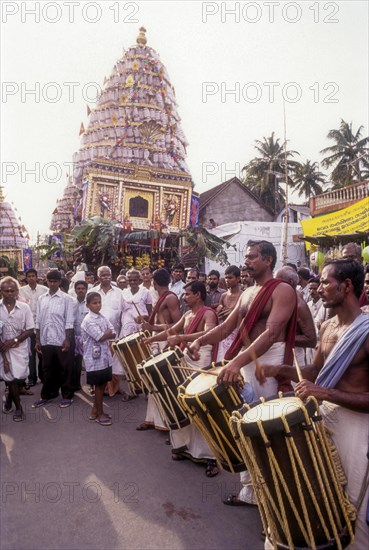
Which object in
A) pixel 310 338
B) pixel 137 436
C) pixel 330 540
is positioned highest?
pixel 310 338

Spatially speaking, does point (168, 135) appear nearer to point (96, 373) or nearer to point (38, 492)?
point (96, 373)

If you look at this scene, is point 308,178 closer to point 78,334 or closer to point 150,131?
point 150,131

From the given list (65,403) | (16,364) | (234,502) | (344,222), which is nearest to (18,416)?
(16,364)

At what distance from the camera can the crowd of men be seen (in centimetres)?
243

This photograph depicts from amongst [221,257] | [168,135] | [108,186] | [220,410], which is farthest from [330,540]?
[168,135]

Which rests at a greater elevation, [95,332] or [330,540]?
[95,332]

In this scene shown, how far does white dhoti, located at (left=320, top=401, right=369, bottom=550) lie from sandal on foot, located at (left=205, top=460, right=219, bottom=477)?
6.11 feet

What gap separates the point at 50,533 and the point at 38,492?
2.24ft

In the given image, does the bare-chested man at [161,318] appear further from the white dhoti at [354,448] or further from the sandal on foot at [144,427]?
the white dhoti at [354,448]

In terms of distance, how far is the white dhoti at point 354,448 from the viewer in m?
2.32

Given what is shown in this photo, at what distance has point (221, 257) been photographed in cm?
1889

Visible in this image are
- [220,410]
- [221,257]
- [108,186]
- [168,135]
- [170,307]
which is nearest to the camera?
[220,410]

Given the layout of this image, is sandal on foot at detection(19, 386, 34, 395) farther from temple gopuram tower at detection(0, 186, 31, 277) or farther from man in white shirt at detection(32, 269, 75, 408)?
temple gopuram tower at detection(0, 186, 31, 277)

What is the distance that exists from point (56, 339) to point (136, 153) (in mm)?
23226
